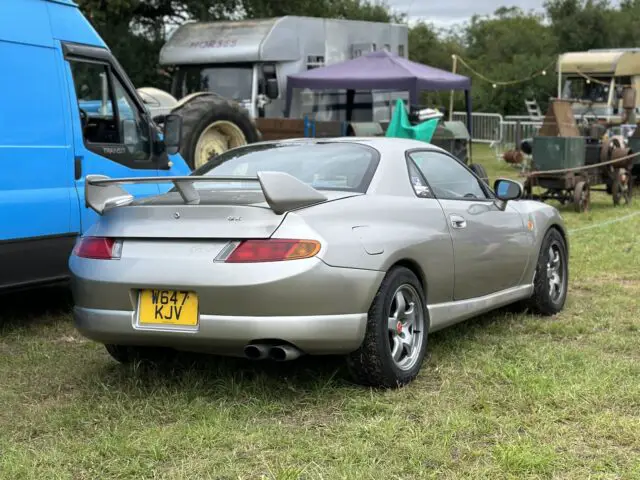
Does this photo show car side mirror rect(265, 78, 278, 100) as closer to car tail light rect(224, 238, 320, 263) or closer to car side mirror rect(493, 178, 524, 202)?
car side mirror rect(493, 178, 524, 202)

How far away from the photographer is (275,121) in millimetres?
14812

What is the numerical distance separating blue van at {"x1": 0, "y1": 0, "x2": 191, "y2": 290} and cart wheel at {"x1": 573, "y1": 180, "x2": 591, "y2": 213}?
783 centimetres

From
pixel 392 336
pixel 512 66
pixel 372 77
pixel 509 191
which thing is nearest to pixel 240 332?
pixel 392 336

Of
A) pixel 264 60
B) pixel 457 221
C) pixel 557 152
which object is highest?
pixel 264 60

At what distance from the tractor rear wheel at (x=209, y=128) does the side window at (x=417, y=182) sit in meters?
4.68

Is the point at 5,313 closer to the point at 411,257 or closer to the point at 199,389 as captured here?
the point at 199,389

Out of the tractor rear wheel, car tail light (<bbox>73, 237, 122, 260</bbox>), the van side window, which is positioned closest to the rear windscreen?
car tail light (<bbox>73, 237, 122, 260</bbox>)

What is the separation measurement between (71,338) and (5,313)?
42.1 inches

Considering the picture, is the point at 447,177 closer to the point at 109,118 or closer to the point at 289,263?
the point at 289,263

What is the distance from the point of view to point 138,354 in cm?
490

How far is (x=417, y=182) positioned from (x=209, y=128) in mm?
5313

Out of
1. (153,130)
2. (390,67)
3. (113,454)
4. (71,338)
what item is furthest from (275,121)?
(113,454)

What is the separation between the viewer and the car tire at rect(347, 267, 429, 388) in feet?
13.8

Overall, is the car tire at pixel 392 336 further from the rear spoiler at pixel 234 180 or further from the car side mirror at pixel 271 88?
the car side mirror at pixel 271 88
